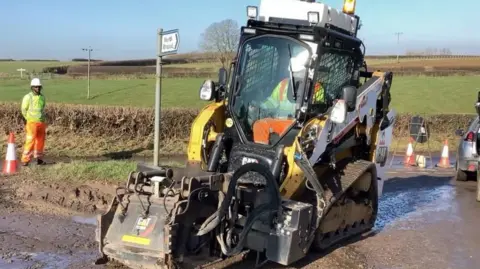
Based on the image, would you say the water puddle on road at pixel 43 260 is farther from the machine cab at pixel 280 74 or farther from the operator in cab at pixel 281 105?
the operator in cab at pixel 281 105

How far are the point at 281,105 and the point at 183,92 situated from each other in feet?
99.2

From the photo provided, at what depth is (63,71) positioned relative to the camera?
200ft

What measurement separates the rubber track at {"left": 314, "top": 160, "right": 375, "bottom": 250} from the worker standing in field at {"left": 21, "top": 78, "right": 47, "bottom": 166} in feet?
23.8

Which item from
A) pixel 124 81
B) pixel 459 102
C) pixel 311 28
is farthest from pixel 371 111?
pixel 124 81

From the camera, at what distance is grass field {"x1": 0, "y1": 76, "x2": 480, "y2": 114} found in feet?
104

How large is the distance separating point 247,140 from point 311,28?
1.52 metres

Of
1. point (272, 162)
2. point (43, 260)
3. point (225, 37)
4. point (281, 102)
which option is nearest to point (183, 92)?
point (225, 37)

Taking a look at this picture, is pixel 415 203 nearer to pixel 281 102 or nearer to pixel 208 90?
pixel 281 102

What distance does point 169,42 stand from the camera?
8.38m

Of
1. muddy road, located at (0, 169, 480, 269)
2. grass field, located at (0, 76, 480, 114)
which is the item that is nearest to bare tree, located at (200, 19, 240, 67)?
grass field, located at (0, 76, 480, 114)

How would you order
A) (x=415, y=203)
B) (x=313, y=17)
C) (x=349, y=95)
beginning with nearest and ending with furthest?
(x=349, y=95) → (x=313, y=17) → (x=415, y=203)

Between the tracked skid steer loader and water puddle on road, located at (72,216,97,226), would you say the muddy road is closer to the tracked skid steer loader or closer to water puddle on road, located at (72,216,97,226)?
water puddle on road, located at (72,216,97,226)

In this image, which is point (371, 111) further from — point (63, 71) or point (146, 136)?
point (63, 71)

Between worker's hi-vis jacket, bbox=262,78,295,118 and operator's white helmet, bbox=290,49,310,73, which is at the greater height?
operator's white helmet, bbox=290,49,310,73
